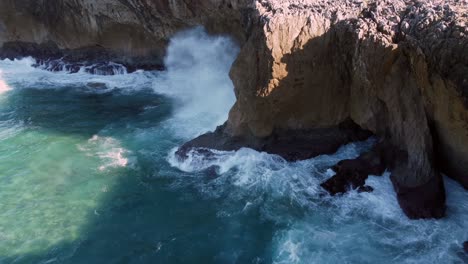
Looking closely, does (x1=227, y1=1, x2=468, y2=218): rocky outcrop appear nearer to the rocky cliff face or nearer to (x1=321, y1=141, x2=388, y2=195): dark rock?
the rocky cliff face

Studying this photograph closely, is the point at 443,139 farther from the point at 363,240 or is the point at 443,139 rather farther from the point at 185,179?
the point at 185,179

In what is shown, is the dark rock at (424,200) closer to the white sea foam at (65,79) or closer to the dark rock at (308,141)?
the dark rock at (308,141)

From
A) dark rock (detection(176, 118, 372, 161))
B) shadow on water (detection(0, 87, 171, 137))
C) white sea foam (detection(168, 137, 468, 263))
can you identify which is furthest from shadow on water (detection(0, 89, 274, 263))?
dark rock (detection(176, 118, 372, 161))

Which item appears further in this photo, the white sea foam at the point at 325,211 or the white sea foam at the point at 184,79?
the white sea foam at the point at 184,79

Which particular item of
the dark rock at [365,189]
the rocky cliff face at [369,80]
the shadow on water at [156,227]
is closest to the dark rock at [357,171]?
the dark rock at [365,189]

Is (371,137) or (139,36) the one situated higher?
(139,36)

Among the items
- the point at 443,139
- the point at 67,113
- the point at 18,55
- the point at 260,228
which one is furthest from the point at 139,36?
the point at 443,139
